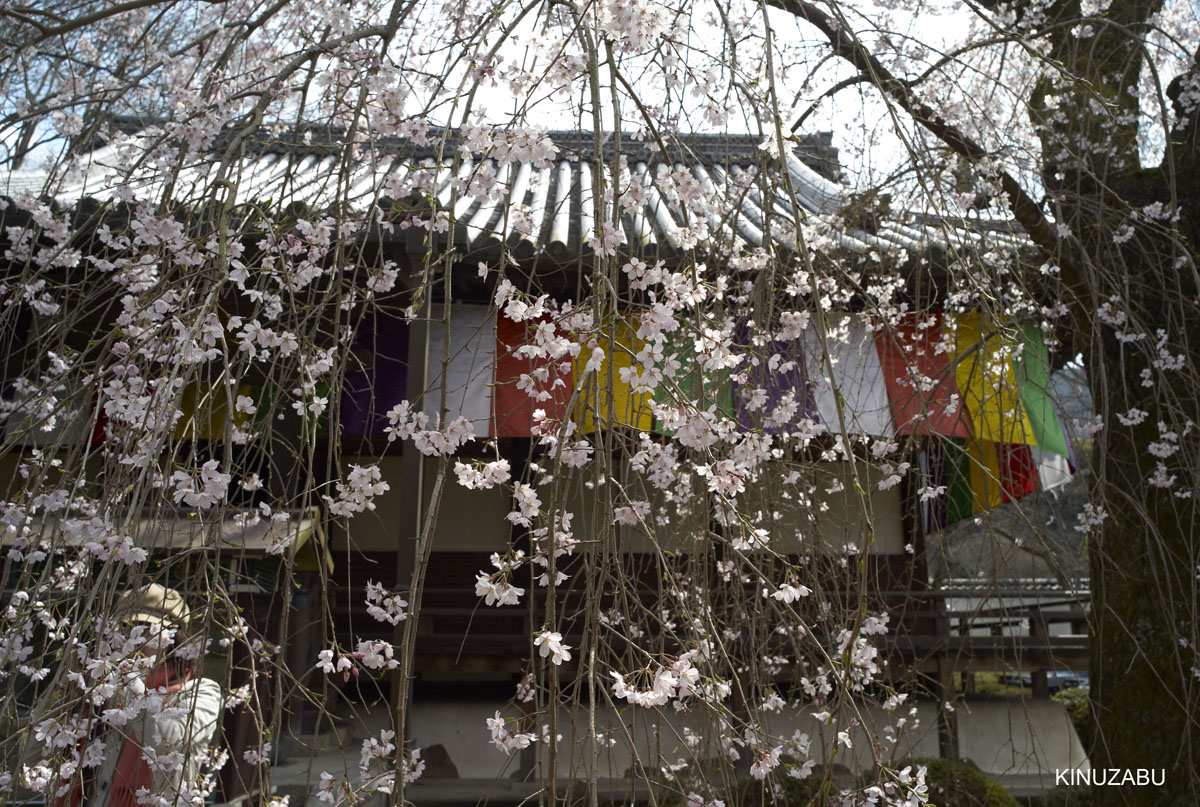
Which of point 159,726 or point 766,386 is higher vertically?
point 766,386

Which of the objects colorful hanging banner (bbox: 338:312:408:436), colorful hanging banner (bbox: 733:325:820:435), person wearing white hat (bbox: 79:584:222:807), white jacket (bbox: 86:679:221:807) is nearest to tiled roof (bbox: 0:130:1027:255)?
colorful hanging banner (bbox: 733:325:820:435)

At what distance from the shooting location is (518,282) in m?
4.44

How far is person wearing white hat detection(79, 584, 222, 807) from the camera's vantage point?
70.4 inches

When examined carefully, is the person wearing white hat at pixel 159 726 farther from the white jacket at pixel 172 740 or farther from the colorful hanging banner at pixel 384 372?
the colorful hanging banner at pixel 384 372

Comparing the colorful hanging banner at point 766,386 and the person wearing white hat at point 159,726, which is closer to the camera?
the person wearing white hat at point 159,726

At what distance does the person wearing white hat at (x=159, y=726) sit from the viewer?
1787 mm

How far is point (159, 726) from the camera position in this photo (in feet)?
10.9

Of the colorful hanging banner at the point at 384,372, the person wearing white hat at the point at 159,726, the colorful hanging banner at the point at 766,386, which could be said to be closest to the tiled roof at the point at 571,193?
the colorful hanging banner at the point at 766,386

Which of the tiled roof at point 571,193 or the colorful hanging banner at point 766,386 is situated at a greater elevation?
the tiled roof at point 571,193

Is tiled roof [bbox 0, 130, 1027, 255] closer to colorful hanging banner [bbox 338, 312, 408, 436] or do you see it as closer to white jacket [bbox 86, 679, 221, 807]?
colorful hanging banner [bbox 338, 312, 408, 436]

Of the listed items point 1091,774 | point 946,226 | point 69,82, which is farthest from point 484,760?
point 946,226

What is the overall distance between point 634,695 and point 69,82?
358 centimetres

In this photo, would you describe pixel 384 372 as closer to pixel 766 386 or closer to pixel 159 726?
pixel 766 386

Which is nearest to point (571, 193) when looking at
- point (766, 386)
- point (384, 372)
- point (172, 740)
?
point (766, 386)
